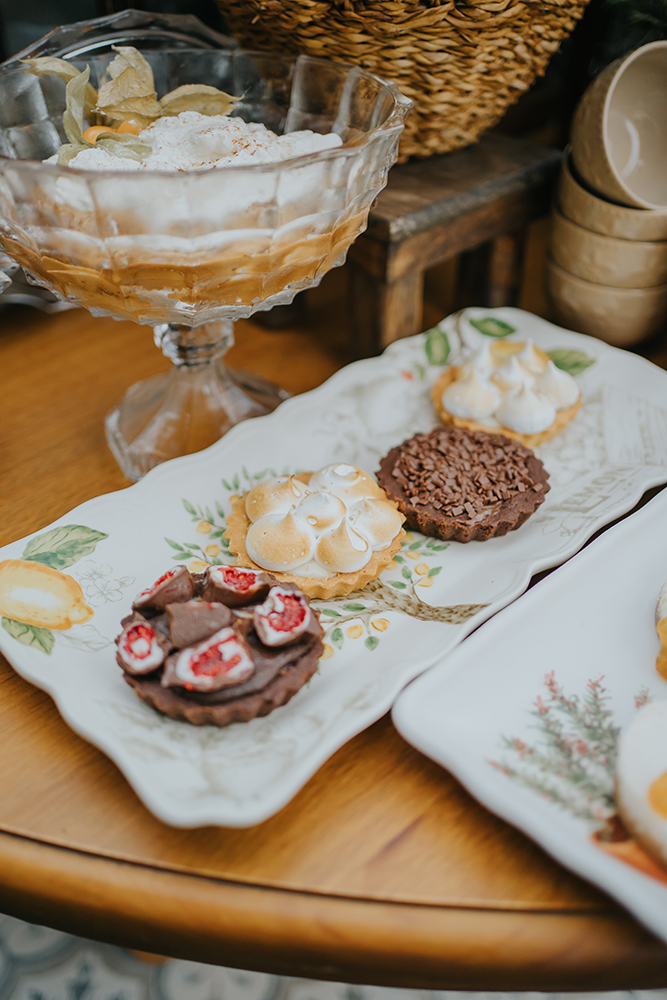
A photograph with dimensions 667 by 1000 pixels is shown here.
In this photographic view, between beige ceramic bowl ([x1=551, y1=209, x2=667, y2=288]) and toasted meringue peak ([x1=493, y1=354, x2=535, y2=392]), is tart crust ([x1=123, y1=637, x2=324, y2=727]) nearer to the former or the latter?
toasted meringue peak ([x1=493, y1=354, x2=535, y2=392])

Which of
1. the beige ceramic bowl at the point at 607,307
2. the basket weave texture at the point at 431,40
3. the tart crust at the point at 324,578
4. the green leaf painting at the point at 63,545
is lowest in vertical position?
the tart crust at the point at 324,578

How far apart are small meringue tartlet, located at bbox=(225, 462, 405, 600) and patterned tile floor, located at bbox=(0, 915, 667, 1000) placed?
604mm

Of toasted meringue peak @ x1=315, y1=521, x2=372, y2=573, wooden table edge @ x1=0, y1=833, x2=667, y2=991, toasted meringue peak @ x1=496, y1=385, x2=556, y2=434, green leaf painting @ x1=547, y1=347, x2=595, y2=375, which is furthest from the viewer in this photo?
green leaf painting @ x1=547, y1=347, x2=595, y2=375

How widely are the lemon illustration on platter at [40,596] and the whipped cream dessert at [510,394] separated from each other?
0.49m

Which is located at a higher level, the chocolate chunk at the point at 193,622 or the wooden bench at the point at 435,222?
the wooden bench at the point at 435,222

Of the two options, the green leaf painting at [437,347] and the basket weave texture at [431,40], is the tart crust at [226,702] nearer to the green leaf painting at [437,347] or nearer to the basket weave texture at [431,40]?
the green leaf painting at [437,347]

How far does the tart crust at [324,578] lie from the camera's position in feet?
2.29

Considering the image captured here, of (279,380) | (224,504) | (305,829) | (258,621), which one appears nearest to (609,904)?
(305,829)

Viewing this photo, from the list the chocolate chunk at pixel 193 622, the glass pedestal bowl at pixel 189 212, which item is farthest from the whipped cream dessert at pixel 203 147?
the chocolate chunk at pixel 193 622

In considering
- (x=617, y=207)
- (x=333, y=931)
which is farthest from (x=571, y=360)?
(x=333, y=931)

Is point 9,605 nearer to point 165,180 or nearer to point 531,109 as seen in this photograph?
point 165,180

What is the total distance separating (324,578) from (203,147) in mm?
434

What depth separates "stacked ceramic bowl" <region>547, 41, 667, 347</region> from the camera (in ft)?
3.03

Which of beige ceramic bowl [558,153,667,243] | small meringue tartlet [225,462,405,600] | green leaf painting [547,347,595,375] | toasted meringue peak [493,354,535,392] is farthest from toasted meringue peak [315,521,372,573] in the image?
beige ceramic bowl [558,153,667,243]
